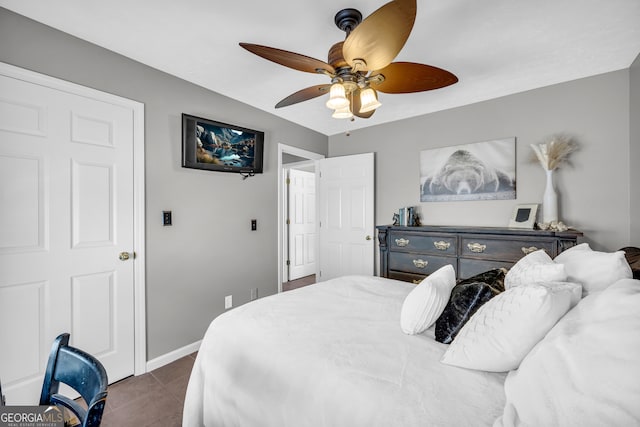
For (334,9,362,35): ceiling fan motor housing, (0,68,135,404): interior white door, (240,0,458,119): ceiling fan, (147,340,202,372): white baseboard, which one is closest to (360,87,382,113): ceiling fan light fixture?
(240,0,458,119): ceiling fan

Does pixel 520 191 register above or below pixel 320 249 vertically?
above

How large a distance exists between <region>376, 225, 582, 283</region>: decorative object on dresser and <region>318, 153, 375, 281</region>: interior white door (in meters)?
0.57

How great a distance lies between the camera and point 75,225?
201 cm

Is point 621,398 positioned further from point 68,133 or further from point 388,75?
point 68,133

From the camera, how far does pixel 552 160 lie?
256cm

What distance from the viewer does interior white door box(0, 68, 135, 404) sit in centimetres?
177

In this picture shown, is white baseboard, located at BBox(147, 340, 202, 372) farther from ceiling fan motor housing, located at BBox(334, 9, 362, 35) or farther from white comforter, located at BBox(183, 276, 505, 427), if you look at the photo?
ceiling fan motor housing, located at BBox(334, 9, 362, 35)

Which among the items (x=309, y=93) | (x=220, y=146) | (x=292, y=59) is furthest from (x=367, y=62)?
(x=220, y=146)

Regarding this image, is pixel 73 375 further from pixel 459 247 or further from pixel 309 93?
pixel 459 247

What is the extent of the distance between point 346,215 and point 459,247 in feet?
5.11

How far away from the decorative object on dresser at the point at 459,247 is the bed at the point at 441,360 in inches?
37.8

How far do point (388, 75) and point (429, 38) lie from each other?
0.49 meters

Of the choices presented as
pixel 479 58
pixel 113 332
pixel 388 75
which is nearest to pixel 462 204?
pixel 479 58

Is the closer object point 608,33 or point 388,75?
point 388,75
